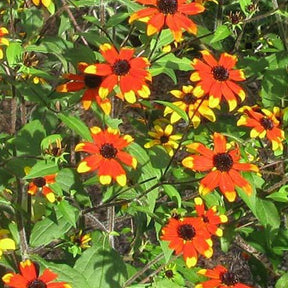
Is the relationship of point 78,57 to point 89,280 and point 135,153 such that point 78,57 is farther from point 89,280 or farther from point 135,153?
point 89,280

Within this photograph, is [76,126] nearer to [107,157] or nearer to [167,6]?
[107,157]

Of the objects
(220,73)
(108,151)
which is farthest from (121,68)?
(220,73)

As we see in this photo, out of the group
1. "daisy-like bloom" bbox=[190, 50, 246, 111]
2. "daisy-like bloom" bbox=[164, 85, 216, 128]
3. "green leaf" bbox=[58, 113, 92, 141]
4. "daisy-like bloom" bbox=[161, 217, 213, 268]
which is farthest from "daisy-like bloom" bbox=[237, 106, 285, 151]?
"green leaf" bbox=[58, 113, 92, 141]

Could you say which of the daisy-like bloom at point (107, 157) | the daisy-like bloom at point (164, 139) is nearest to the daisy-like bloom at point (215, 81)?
the daisy-like bloom at point (107, 157)

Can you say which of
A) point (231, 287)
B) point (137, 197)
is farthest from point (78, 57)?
point (231, 287)

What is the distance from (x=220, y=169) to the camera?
6.13ft

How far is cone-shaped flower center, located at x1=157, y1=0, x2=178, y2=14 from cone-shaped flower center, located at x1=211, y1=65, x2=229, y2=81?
24 centimetres

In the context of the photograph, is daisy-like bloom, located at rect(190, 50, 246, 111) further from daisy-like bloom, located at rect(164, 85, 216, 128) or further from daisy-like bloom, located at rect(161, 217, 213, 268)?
daisy-like bloom, located at rect(161, 217, 213, 268)

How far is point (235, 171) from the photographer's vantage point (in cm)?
188

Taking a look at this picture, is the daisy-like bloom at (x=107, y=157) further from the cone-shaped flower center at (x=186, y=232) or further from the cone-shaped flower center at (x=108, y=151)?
the cone-shaped flower center at (x=186, y=232)

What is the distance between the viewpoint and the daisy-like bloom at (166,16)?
6.09 feet

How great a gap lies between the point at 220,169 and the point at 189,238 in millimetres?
227

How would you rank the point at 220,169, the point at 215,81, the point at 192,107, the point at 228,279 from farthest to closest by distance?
the point at 192,107
the point at 228,279
the point at 215,81
the point at 220,169

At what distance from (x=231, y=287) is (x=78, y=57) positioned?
2.98 feet
